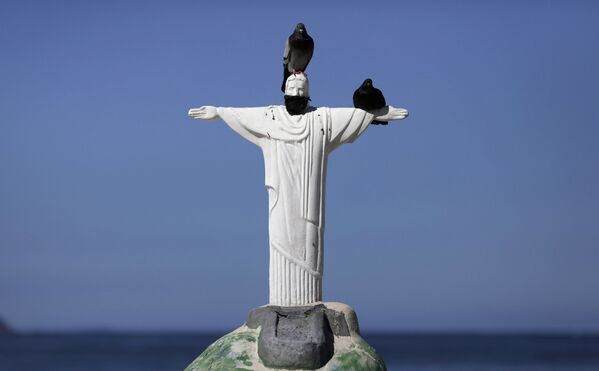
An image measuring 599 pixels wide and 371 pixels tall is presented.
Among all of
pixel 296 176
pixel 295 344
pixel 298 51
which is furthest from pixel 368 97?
pixel 295 344

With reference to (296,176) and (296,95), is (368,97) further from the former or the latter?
(296,176)

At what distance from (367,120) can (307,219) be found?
4.69 feet

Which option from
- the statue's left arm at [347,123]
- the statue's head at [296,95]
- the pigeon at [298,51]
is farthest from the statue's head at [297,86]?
the statue's left arm at [347,123]

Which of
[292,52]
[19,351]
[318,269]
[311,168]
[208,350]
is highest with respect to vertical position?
[292,52]

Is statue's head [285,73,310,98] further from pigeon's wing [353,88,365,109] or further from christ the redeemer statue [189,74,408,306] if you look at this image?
pigeon's wing [353,88,365,109]

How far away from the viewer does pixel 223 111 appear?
1491 cm

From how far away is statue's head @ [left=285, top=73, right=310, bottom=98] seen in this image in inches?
584

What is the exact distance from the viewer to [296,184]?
14.6 m

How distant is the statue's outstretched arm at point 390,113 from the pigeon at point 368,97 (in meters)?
0.05

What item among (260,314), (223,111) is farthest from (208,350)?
(223,111)

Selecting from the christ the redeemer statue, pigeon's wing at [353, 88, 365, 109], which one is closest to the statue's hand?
the christ the redeemer statue

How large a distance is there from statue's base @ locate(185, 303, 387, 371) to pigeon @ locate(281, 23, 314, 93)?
2805 millimetres

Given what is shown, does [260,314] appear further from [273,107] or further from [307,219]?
[273,107]

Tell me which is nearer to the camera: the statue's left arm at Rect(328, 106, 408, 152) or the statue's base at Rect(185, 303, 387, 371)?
the statue's base at Rect(185, 303, 387, 371)
